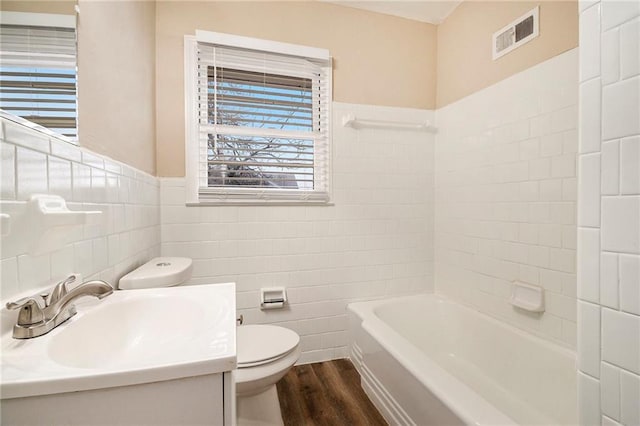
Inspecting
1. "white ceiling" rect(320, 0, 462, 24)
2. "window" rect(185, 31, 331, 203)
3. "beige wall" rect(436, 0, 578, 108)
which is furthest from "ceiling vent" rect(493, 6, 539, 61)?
"window" rect(185, 31, 331, 203)

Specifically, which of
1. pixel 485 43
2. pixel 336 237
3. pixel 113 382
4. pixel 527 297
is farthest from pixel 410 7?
pixel 113 382

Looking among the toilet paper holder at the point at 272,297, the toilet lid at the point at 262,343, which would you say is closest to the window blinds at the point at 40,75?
the toilet lid at the point at 262,343

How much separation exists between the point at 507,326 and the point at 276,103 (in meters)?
2.08

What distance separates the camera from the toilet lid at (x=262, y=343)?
131 cm

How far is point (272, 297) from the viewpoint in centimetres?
196

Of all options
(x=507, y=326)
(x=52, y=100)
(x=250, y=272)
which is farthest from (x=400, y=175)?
(x=52, y=100)

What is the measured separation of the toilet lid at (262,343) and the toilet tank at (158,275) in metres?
0.42

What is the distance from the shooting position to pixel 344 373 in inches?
75.5

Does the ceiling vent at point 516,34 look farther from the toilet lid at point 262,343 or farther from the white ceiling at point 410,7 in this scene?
the toilet lid at point 262,343

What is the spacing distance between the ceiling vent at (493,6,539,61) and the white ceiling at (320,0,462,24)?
21.9 inches

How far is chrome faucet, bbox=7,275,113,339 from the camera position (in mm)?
558

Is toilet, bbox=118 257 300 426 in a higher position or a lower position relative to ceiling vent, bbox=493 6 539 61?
lower

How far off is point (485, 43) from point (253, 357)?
92.9 inches

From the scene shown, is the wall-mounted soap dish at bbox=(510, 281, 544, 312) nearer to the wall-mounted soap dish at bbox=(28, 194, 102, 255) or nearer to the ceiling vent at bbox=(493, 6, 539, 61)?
the ceiling vent at bbox=(493, 6, 539, 61)
